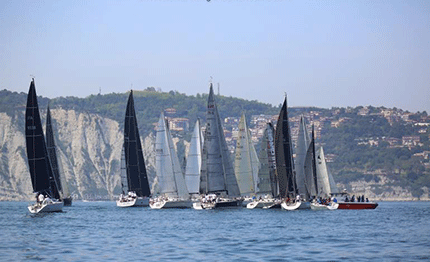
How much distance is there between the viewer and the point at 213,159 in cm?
8312

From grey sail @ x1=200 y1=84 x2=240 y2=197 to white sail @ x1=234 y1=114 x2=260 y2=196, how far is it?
8.68 m

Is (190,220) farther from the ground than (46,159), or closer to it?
closer to it

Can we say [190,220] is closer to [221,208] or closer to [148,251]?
[221,208]

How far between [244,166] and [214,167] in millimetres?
10532

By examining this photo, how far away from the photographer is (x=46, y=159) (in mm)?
76625

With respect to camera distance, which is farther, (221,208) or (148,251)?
(221,208)

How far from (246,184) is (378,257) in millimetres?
51895

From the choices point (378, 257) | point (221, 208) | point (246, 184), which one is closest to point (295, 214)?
point (221, 208)

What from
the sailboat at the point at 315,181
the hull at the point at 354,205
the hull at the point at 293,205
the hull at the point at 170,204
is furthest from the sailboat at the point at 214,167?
the hull at the point at 354,205

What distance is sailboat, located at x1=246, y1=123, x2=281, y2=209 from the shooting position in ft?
295

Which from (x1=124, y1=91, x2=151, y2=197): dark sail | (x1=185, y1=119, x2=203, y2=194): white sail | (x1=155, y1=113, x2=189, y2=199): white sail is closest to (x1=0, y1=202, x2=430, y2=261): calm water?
(x1=185, y1=119, x2=203, y2=194): white sail

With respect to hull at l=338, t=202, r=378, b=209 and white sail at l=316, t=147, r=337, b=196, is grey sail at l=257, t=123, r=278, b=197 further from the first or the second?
hull at l=338, t=202, r=378, b=209

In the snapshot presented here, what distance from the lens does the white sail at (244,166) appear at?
93000 mm

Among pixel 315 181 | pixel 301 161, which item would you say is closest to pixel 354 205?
pixel 315 181
